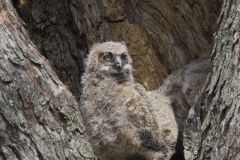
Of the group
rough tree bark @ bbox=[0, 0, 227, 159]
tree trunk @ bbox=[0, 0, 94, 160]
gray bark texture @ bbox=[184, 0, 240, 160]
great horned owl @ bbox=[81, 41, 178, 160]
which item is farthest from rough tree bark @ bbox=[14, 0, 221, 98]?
gray bark texture @ bbox=[184, 0, 240, 160]

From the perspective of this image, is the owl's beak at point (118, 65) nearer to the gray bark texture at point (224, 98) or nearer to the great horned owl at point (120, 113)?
the great horned owl at point (120, 113)

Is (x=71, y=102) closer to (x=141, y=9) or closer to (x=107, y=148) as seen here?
(x=107, y=148)

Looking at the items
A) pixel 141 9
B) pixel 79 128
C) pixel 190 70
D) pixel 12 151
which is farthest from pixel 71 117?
pixel 141 9

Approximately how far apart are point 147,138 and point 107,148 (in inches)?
11.2

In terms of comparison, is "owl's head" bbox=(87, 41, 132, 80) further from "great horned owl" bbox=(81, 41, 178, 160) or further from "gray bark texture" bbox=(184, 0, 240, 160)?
"gray bark texture" bbox=(184, 0, 240, 160)

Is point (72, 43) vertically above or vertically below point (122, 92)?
above

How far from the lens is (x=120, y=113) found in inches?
169

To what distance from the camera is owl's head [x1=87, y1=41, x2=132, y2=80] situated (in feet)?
14.9

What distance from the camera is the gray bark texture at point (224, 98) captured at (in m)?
2.94

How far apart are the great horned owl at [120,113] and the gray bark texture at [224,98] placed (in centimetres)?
96

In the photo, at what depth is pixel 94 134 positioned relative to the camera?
4.31 metres

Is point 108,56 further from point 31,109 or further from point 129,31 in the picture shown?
point 31,109

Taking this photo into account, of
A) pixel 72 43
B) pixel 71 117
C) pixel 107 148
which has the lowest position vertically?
pixel 107 148

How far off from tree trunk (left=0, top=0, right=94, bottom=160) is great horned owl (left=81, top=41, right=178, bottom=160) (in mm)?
865
